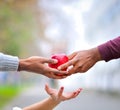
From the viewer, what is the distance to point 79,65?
119cm

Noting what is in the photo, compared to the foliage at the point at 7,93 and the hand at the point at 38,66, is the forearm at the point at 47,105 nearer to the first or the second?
the hand at the point at 38,66

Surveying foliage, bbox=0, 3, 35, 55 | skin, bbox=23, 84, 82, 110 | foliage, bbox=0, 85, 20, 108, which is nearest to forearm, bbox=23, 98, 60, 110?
skin, bbox=23, 84, 82, 110

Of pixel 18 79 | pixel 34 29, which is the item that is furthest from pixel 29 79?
pixel 34 29

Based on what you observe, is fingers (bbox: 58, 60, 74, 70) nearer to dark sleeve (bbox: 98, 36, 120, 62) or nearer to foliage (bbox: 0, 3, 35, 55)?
dark sleeve (bbox: 98, 36, 120, 62)

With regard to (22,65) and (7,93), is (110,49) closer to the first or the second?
(22,65)

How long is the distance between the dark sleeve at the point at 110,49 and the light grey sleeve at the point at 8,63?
189mm

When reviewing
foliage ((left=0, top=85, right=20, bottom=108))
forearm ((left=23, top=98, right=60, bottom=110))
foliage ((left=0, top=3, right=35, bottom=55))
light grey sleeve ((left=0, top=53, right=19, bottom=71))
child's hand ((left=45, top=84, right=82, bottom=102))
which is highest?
foliage ((left=0, top=3, right=35, bottom=55))

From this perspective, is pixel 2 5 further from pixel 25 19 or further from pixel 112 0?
pixel 112 0

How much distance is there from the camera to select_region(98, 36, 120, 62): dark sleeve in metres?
1.15

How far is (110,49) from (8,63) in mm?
225

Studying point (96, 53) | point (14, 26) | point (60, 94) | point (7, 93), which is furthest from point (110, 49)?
point (14, 26)

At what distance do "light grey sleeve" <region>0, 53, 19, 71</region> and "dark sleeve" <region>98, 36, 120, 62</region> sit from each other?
0.19 m

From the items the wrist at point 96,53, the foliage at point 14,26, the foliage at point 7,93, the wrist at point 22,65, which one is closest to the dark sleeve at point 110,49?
the wrist at point 96,53

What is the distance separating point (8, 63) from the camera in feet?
3.69
